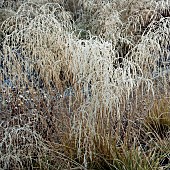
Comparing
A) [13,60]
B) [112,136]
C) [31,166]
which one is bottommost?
[31,166]

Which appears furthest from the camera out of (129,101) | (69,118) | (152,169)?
(129,101)

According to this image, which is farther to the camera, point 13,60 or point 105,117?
point 13,60

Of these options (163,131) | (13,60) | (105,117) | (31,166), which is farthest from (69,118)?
(163,131)

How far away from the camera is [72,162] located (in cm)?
237

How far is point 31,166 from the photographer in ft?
8.05

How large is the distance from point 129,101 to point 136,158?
16.9 inches

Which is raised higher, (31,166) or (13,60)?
(13,60)

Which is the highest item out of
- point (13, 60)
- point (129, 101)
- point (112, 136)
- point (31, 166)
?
point (13, 60)

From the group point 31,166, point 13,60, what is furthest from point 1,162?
point 13,60

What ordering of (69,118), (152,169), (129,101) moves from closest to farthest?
(152,169)
(69,118)
(129,101)

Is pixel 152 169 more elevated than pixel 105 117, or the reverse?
pixel 105 117

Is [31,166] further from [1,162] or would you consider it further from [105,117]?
[105,117]

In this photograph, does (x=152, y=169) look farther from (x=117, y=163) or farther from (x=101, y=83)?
(x=101, y=83)

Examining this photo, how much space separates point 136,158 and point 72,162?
15.0 inches
